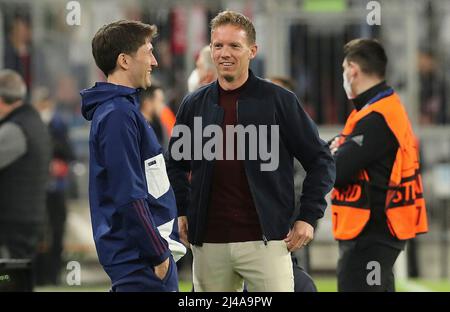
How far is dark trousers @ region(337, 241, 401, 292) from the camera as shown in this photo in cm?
686

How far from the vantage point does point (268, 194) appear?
5492 mm

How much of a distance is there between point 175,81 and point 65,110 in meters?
1.24

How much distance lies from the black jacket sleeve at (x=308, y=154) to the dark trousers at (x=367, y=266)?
130 centimetres

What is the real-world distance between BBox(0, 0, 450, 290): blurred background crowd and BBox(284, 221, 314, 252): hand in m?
5.84

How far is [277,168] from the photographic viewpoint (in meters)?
5.55

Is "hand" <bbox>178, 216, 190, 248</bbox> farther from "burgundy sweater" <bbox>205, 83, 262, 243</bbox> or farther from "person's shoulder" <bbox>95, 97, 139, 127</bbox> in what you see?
"person's shoulder" <bbox>95, 97, 139, 127</bbox>

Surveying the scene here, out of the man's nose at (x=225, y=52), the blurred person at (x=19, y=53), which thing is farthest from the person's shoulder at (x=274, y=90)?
the blurred person at (x=19, y=53)

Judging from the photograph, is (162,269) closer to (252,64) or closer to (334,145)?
(334,145)

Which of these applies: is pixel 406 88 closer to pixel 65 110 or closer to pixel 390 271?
pixel 65 110

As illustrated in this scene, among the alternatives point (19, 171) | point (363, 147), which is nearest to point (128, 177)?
point (363, 147)

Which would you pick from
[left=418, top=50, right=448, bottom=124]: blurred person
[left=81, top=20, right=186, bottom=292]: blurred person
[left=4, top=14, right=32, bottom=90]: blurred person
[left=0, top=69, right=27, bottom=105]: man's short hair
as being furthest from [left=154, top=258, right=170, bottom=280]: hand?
[left=418, top=50, right=448, bottom=124]: blurred person

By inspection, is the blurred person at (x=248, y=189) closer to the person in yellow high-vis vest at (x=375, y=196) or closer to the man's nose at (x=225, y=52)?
the man's nose at (x=225, y=52)

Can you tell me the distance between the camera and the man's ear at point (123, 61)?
17.1 ft
